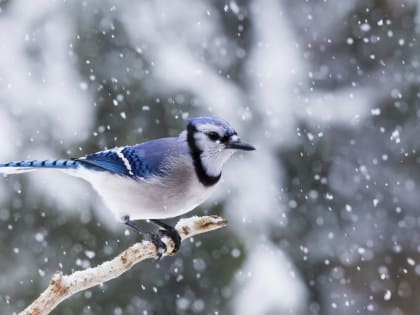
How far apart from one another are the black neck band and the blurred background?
1661mm

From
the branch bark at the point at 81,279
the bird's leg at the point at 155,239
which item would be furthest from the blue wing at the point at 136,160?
the branch bark at the point at 81,279

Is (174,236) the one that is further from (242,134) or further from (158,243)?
(242,134)

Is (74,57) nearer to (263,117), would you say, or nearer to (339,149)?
(263,117)

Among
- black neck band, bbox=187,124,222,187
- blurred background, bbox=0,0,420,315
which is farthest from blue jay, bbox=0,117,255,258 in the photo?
blurred background, bbox=0,0,420,315

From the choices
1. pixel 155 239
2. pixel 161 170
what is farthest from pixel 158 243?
pixel 161 170

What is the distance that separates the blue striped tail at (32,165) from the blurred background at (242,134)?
1.49m

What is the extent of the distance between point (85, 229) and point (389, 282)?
2.45 meters

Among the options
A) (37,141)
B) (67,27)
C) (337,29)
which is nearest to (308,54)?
(337,29)

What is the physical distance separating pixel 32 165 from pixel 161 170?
13.3 inches

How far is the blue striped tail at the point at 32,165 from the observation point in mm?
2201

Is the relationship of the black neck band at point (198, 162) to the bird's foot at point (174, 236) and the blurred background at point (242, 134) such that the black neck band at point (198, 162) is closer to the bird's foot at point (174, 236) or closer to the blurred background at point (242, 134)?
the bird's foot at point (174, 236)

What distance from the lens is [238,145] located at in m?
2.09

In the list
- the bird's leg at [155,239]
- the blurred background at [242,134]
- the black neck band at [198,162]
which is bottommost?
the blurred background at [242,134]

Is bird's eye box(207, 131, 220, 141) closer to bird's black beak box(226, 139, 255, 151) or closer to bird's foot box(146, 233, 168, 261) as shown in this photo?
A: bird's black beak box(226, 139, 255, 151)
